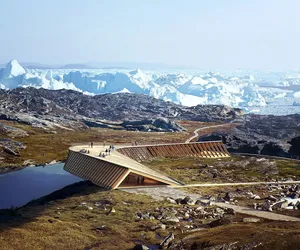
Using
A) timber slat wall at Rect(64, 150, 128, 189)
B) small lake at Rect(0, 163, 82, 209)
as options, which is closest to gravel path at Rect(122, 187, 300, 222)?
timber slat wall at Rect(64, 150, 128, 189)

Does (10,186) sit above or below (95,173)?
below

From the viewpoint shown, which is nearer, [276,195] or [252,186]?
[276,195]

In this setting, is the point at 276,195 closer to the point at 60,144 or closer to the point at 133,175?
the point at 133,175

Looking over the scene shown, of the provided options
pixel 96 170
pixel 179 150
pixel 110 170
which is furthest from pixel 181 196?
pixel 179 150

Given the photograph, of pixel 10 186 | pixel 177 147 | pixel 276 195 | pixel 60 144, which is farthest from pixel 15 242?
pixel 60 144

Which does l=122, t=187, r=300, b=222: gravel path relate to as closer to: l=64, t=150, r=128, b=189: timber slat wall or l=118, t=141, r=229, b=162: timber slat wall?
l=64, t=150, r=128, b=189: timber slat wall

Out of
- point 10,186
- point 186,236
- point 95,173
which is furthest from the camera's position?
point 10,186
